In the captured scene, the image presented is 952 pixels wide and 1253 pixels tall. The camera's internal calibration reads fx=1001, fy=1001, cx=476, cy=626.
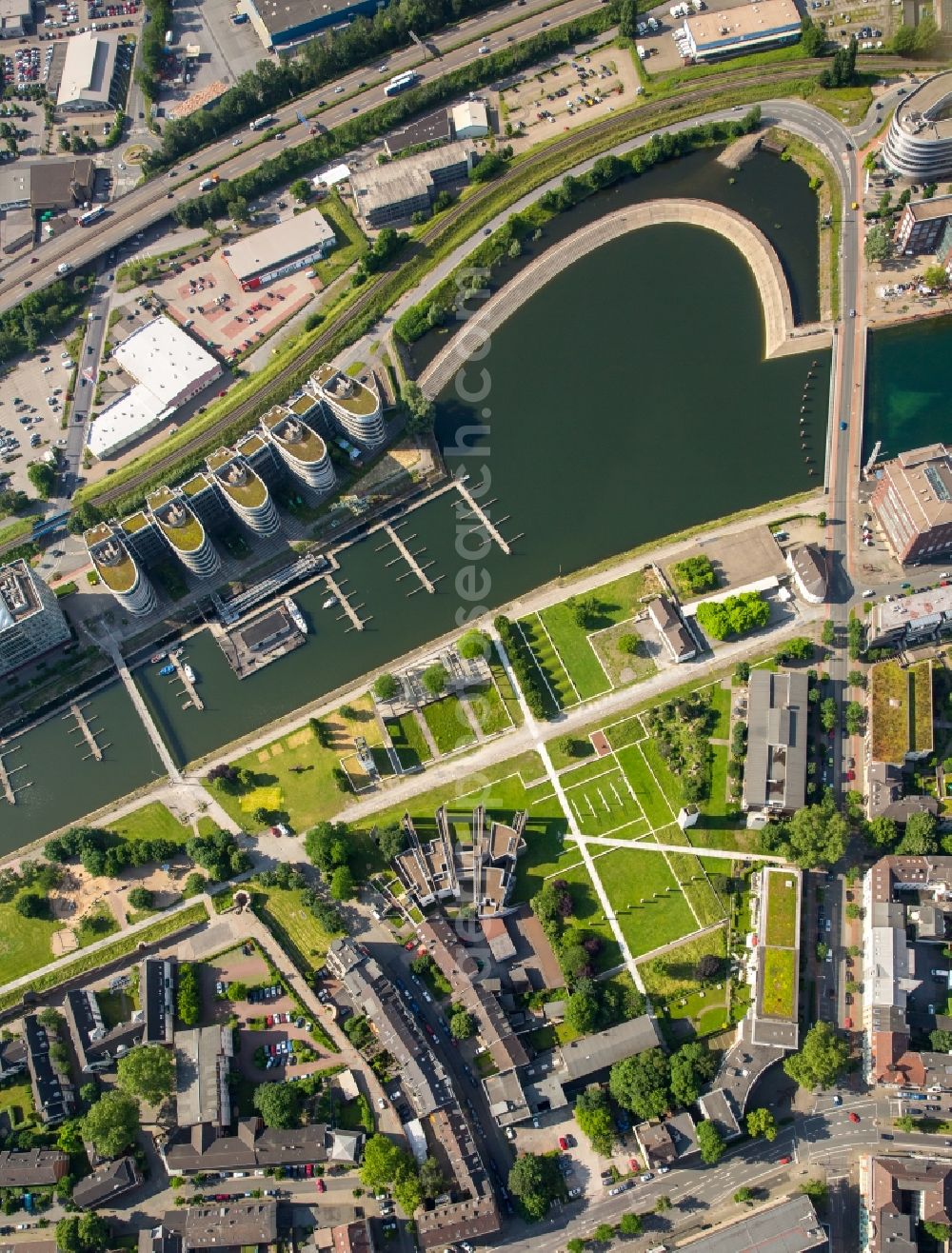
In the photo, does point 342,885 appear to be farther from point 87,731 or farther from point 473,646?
point 87,731

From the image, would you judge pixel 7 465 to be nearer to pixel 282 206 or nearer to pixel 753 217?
pixel 282 206

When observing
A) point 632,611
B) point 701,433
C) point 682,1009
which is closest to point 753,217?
point 701,433

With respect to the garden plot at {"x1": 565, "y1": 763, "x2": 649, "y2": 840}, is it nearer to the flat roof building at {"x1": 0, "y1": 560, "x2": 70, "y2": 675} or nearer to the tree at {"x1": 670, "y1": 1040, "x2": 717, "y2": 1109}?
the tree at {"x1": 670, "y1": 1040, "x2": 717, "y2": 1109}

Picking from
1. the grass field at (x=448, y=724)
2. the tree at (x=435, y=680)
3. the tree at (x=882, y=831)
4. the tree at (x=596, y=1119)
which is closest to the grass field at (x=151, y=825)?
the grass field at (x=448, y=724)

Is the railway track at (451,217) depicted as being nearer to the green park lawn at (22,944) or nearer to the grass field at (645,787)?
the green park lawn at (22,944)

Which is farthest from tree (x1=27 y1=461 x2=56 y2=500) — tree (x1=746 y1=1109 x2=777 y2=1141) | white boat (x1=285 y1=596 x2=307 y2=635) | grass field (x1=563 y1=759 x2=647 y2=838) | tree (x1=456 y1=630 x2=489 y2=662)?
tree (x1=746 y1=1109 x2=777 y2=1141)
